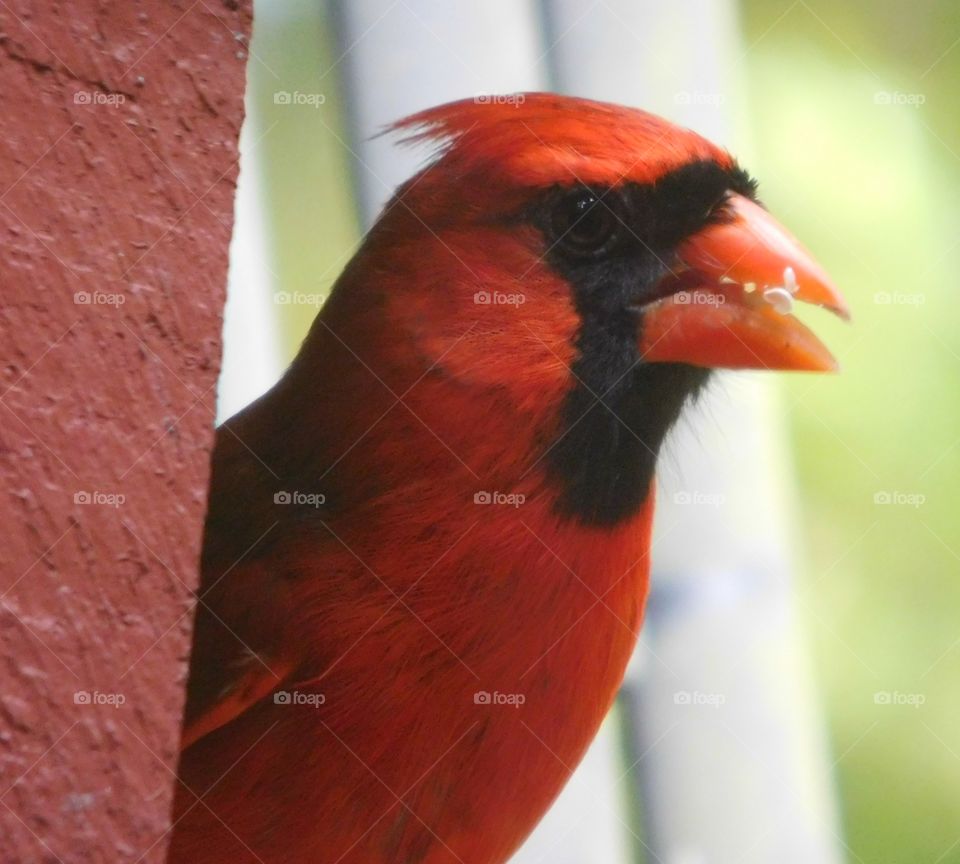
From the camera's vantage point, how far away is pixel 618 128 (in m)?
1.37

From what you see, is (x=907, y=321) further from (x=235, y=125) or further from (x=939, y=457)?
(x=235, y=125)

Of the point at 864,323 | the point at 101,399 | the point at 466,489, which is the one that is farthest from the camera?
the point at 864,323

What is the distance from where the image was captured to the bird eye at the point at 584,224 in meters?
1.35

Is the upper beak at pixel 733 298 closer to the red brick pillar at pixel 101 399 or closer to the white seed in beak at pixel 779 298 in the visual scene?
the white seed in beak at pixel 779 298

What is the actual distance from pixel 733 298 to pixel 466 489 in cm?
40

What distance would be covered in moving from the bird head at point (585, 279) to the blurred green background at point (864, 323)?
172 mm

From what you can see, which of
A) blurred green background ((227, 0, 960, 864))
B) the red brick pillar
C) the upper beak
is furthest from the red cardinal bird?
the red brick pillar

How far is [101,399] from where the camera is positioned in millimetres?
1044

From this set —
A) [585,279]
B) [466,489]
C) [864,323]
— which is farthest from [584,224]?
[864,323]

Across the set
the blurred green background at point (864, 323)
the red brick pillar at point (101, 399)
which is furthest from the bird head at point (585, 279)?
the red brick pillar at point (101, 399)

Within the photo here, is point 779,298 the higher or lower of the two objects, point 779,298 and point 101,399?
the higher

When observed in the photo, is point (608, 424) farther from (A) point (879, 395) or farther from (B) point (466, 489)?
(A) point (879, 395)

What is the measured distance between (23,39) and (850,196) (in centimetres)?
114

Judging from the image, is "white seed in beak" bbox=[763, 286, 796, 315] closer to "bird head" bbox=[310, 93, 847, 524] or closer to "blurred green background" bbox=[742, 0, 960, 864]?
"bird head" bbox=[310, 93, 847, 524]
